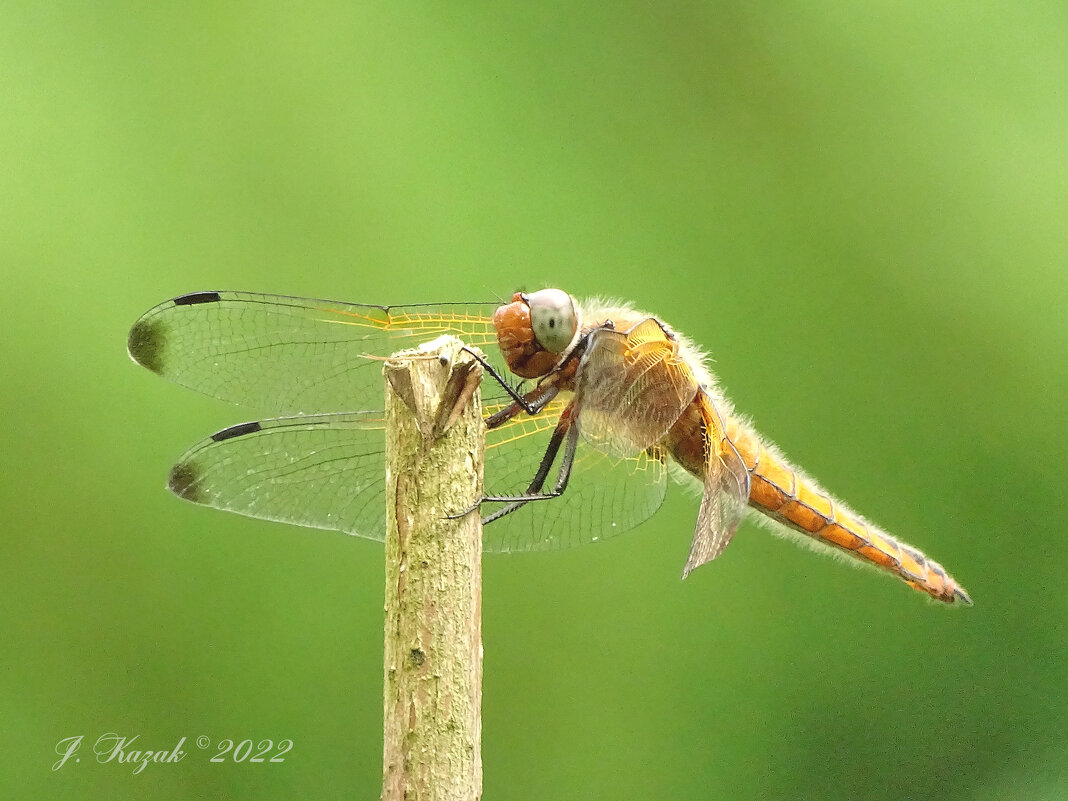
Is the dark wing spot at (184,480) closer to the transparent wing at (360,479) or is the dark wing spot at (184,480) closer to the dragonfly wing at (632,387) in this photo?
the transparent wing at (360,479)

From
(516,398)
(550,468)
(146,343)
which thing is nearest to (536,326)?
(516,398)

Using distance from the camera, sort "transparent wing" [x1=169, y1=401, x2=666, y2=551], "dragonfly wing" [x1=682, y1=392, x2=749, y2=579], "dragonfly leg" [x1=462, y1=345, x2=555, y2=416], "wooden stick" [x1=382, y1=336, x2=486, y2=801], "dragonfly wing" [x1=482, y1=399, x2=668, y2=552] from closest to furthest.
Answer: "wooden stick" [x1=382, y1=336, x2=486, y2=801] → "dragonfly leg" [x1=462, y1=345, x2=555, y2=416] → "dragonfly wing" [x1=682, y1=392, x2=749, y2=579] → "transparent wing" [x1=169, y1=401, x2=666, y2=551] → "dragonfly wing" [x1=482, y1=399, x2=668, y2=552]

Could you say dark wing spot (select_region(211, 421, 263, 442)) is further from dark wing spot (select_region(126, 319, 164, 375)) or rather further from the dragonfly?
dark wing spot (select_region(126, 319, 164, 375))

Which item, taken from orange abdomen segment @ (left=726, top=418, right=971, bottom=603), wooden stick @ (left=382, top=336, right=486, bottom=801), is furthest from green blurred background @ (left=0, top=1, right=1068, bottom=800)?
wooden stick @ (left=382, top=336, right=486, bottom=801)

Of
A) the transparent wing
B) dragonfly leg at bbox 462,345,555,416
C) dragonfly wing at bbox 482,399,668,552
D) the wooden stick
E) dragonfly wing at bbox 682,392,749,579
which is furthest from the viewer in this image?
dragonfly wing at bbox 482,399,668,552

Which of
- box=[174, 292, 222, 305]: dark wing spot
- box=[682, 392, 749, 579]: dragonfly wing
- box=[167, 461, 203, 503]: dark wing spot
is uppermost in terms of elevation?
box=[174, 292, 222, 305]: dark wing spot

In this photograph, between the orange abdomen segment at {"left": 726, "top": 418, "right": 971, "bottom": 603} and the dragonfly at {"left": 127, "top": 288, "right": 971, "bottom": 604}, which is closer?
the dragonfly at {"left": 127, "top": 288, "right": 971, "bottom": 604}

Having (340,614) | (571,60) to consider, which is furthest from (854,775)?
(571,60)
